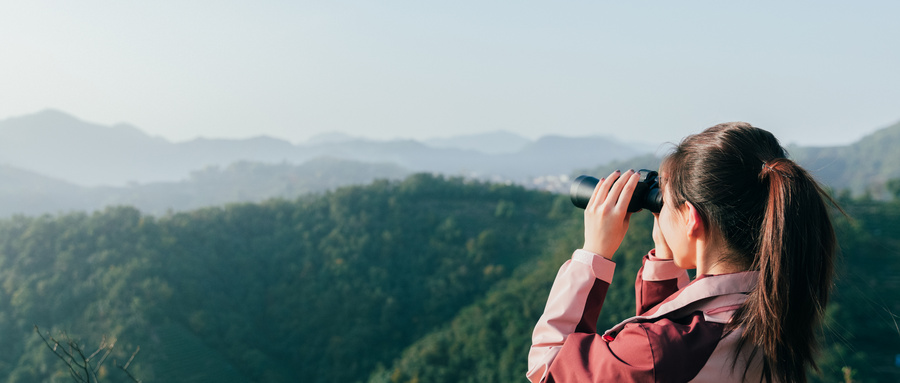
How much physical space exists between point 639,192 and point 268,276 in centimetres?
2205

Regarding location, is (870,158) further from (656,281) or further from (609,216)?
(609,216)

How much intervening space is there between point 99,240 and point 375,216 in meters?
10.0

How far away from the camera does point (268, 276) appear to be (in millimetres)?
21234

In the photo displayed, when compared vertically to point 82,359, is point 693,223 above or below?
above

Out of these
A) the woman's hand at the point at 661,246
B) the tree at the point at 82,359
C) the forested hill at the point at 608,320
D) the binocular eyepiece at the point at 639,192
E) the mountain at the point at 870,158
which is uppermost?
the binocular eyepiece at the point at 639,192

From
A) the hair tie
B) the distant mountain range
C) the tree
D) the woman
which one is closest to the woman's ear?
the woman

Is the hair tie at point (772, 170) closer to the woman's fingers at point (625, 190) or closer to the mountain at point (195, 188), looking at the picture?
the woman's fingers at point (625, 190)

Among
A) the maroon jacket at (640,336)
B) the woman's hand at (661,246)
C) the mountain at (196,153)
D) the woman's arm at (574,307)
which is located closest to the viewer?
the maroon jacket at (640,336)

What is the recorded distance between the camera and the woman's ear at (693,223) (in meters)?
0.77

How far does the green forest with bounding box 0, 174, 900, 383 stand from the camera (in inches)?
552

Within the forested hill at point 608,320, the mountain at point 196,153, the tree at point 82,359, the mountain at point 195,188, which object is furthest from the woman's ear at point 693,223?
the mountain at point 196,153

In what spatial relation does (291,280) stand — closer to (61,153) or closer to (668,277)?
(668,277)

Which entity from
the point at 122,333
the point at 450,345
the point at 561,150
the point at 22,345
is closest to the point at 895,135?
the point at 561,150

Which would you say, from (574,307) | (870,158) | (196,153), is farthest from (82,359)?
(196,153)
